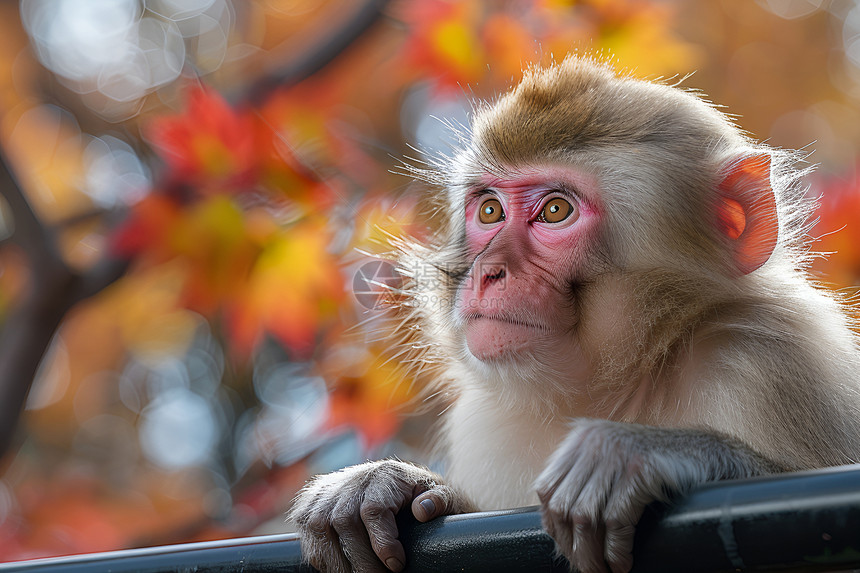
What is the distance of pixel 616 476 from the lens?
4.77ft

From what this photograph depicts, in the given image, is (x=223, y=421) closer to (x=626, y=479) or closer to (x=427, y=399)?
(x=427, y=399)

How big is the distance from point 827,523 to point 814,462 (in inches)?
40.2

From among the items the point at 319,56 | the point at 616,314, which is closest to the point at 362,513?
the point at 616,314

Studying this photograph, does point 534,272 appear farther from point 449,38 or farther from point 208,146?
point 449,38

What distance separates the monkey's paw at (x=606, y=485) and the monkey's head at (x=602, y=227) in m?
0.60

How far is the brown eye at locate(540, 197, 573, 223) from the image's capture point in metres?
2.33

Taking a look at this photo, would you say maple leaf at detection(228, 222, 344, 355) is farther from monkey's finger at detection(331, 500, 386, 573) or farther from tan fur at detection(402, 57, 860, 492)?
monkey's finger at detection(331, 500, 386, 573)

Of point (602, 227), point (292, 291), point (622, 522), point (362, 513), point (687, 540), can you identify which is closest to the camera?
point (687, 540)

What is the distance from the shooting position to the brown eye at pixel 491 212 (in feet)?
8.43

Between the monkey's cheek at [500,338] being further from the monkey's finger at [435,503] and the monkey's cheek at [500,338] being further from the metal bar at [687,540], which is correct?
the metal bar at [687,540]

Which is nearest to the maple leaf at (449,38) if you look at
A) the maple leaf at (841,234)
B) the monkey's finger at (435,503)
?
the maple leaf at (841,234)

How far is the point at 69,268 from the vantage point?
344cm

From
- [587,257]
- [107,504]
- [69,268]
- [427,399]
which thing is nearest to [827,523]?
[587,257]

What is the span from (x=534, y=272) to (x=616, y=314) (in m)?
0.25
